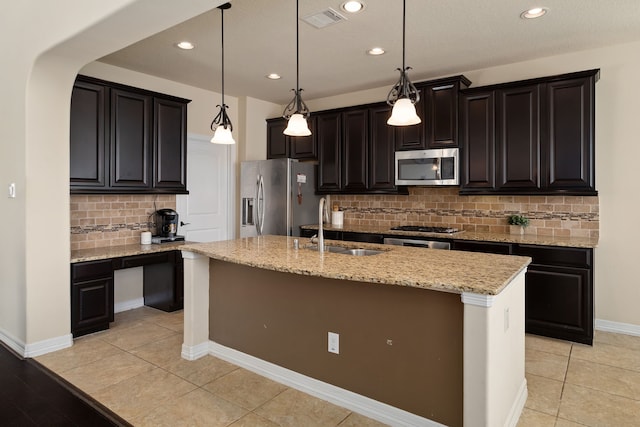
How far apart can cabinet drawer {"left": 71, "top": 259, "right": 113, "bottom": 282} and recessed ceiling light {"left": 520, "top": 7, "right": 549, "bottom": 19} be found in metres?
4.00

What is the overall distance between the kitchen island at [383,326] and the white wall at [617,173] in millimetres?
1952

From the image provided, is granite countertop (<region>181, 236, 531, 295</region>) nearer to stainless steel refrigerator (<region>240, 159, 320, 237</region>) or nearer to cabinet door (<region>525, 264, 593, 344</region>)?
cabinet door (<region>525, 264, 593, 344</region>)

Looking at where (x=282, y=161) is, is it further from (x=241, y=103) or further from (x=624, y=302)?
(x=624, y=302)

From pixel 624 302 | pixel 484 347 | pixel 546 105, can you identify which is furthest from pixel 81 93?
pixel 624 302

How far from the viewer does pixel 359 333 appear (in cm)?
242

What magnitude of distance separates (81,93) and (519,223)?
4308 mm

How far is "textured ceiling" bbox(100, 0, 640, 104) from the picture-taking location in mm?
3016

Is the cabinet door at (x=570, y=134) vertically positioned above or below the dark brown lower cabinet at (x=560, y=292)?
above

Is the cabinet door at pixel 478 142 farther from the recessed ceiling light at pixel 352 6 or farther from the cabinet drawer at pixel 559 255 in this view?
the recessed ceiling light at pixel 352 6

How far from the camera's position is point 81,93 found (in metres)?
3.71

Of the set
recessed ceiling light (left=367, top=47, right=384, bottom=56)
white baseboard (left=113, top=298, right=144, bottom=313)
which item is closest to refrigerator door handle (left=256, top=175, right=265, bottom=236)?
white baseboard (left=113, top=298, right=144, bottom=313)

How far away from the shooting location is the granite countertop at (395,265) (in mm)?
1938

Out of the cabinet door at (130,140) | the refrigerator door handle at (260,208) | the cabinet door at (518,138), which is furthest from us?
the refrigerator door handle at (260,208)

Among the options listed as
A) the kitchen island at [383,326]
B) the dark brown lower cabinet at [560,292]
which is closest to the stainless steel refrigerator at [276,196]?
the kitchen island at [383,326]
